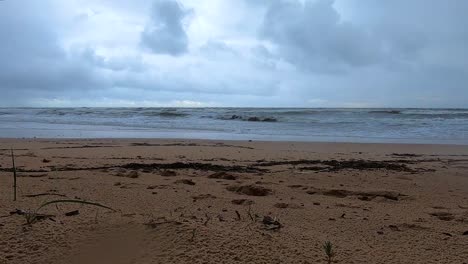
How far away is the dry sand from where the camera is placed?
2.40 m

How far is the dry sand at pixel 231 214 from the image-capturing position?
2.40 metres

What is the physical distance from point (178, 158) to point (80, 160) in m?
1.68

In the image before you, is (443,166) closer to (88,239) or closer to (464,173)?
(464,173)

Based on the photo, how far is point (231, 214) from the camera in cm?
326

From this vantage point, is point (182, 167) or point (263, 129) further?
Answer: point (263, 129)

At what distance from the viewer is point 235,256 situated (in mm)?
2350

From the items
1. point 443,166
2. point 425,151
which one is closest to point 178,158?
point 443,166

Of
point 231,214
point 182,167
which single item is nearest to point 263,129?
point 182,167

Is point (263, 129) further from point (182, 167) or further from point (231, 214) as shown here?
point (231, 214)

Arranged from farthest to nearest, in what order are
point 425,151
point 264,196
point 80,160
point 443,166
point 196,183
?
point 425,151 < point 443,166 < point 80,160 < point 196,183 < point 264,196

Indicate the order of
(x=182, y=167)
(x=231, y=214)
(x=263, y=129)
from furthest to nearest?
(x=263, y=129) < (x=182, y=167) < (x=231, y=214)

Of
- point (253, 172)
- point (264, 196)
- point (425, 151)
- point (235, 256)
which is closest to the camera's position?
point (235, 256)

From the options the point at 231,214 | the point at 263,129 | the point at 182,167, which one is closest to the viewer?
the point at 231,214

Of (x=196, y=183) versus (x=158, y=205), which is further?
(x=196, y=183)
